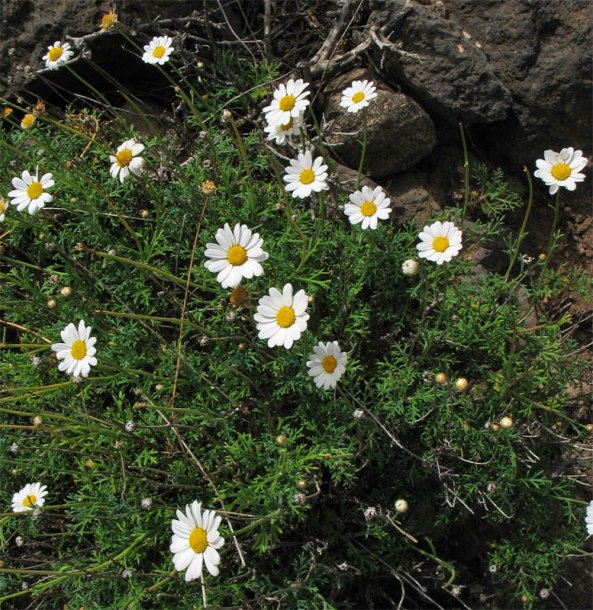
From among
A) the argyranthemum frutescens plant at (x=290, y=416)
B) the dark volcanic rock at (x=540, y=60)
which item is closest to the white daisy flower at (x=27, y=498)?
the argyranthemum frutescens plant at (x=290, y=416)

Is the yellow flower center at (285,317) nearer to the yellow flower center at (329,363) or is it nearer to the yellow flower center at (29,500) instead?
the yellow flower center at (329,363)

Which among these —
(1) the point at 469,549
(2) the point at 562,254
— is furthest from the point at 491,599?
(2) the point at 562,254

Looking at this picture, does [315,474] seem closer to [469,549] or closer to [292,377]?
[292,377]

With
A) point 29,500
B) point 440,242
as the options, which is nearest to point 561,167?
point 440,242

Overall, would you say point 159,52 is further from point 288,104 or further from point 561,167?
point 561,167

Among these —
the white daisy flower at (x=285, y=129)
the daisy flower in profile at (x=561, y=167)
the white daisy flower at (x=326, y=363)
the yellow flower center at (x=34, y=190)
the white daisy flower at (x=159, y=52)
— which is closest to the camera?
the white daisy flower at (x=326, y=363)

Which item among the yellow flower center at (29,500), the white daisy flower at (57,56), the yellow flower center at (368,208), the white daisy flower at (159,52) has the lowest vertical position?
the yellow flower center at (29,500)

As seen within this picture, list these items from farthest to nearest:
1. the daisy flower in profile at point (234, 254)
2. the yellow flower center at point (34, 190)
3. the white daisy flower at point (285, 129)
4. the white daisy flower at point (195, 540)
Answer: the yellow flower center at point (34, 190)
the white daisy flower at point (285, 129)
the daisy flower in profile at point (234, 254)
the white daisy flower at point (195, 540)
